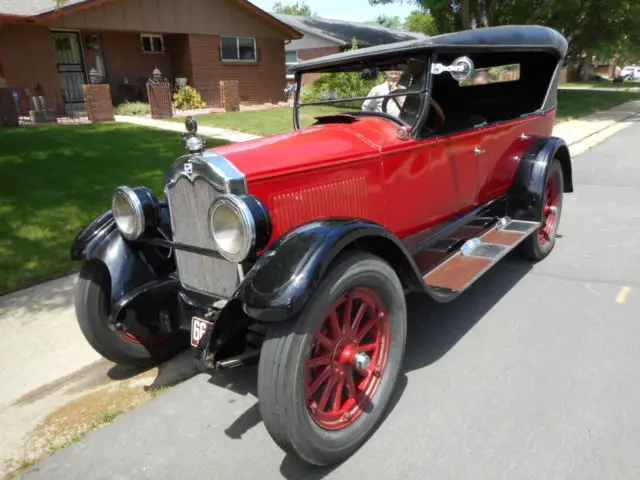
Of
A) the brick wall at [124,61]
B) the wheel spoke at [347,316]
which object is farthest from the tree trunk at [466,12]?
the wheel spoke at [347,316]

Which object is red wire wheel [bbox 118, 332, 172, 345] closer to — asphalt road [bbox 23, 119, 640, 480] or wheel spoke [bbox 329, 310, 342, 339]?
asphalt road [bbox 23, 119, 640, 480]

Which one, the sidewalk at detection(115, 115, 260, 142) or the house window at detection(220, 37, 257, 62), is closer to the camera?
the sidewalk at detection(115, 115, 260, 142)

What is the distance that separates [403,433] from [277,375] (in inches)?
32.7

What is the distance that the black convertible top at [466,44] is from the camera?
313cm

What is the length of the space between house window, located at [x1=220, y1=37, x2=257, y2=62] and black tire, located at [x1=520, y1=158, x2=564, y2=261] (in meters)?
15.9

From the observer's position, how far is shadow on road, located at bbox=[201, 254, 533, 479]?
101 inches

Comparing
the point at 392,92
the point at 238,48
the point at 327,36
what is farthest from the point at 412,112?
the point at 327,36

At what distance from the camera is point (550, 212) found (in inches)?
188

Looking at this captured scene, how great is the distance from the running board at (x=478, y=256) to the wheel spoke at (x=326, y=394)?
956 millimetres

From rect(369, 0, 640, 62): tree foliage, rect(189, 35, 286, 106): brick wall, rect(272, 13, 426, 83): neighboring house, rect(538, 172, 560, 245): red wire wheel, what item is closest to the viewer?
rect(538, 172, 560, 245): red wire wheel

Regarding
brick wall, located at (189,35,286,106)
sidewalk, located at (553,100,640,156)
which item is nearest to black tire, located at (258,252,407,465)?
sidewalk, located at (553,100,640,156)

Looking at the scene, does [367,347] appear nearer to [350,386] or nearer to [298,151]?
[350,386]

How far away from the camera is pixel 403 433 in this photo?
246 cm

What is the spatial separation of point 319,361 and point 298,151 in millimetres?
1140
